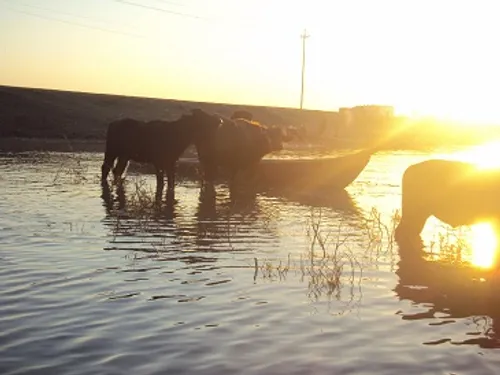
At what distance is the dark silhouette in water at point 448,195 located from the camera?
32.7ft

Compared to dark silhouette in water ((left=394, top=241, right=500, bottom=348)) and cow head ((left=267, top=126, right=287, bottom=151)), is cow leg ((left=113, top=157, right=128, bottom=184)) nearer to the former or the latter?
cow head ((left=267, top=126, right=287, bottom=151))

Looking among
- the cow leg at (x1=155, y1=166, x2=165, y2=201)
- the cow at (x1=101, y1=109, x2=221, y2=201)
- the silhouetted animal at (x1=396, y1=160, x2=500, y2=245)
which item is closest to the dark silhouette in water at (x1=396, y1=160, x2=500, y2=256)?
the silhouetted animal at (x1=396, y1=160, x2=500, y2=245)

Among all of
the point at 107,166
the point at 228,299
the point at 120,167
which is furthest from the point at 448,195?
the point at 107,166

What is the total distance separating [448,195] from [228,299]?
4.73 m

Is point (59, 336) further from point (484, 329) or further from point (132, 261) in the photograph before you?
point (484, 329)

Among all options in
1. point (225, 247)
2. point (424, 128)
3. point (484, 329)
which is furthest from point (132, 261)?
point (424, 128)

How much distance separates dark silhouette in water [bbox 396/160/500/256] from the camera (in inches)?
392

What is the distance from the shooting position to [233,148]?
20.5 meters

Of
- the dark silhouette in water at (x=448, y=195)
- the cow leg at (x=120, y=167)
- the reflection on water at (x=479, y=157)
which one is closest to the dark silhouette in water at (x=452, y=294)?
the dark silhouette in water at (x=448, y=195)

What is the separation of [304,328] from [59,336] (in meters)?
2.19

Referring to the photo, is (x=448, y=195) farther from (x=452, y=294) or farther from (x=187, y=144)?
(x=187, y=144)

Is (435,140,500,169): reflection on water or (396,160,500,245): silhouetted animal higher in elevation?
(435,140,500,169): reflection on water

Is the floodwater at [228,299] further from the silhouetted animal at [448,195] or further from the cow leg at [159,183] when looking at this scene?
the cow leg at [159,183]

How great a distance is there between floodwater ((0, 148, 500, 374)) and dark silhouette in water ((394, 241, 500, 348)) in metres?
0.02
